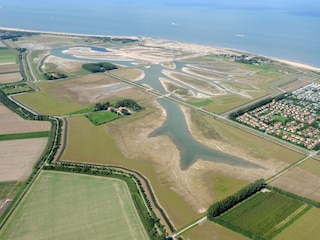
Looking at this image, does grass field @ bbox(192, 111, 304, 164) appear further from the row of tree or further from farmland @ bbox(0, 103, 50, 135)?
farmland @ bbox(0, 103, 50, 135)

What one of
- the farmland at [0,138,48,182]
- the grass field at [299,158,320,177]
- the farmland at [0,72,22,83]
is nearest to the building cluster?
the grass field at [299,158,320,177]

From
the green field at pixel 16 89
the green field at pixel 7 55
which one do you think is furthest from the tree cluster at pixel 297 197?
the green field at pixel 7 55

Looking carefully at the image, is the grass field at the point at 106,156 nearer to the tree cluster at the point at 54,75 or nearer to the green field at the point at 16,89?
the green field at the point at 16,89

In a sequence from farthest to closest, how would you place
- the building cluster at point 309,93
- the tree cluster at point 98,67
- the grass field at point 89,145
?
1. the tree cluster at point 98,67
2. the building cluster at point 309,93
3. the grass field at point 89,145

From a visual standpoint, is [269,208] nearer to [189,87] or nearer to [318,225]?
[318,225]

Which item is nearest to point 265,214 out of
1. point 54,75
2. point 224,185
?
point 224,185
